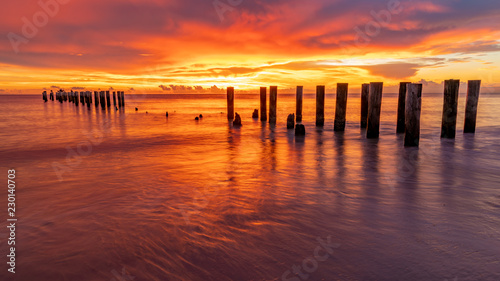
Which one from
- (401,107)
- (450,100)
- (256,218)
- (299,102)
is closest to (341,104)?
(401,107)

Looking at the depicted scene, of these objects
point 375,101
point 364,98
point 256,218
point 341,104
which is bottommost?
point 256,218

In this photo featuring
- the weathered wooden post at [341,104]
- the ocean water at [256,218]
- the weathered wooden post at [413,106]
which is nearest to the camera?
the ocean water at [256,218]

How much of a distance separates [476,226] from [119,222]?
487 centimetres

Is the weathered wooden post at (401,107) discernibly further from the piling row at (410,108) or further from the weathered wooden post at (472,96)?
the weathered wooden post at (472,96)

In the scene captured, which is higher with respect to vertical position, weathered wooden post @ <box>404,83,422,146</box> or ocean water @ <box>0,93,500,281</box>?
weathered wooden post @ <box>404,83,422,146</box>

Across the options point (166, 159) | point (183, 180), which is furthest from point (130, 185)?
point (166, 159)

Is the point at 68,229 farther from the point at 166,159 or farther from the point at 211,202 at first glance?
the point at 166,159

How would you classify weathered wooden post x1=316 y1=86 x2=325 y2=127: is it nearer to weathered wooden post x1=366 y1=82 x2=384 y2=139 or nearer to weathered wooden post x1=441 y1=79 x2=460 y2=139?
Answer: weathered wooden post x1=366 y1=82 x2=384 y2=139

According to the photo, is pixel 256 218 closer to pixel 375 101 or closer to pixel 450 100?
pixel 375 101

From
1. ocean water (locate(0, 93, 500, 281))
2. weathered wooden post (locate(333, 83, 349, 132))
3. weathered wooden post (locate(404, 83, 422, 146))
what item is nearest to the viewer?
ocean water (locate(0, 93, 500, 281))

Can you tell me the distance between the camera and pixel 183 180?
6219 millimetres

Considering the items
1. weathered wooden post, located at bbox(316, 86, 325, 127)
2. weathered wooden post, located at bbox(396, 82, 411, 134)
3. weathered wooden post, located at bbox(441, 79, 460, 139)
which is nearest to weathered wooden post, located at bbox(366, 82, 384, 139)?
weathered wooden post, located at bbox(441, 79, 460, 139)

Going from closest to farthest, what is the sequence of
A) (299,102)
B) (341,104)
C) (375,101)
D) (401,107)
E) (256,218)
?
(256,218) → (375,101) → (401,107) → (341,104) → (299,102)

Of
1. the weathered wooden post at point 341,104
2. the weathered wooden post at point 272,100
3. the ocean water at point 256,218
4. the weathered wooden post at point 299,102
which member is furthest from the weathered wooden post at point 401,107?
the weathered wooden post at point 272,100
